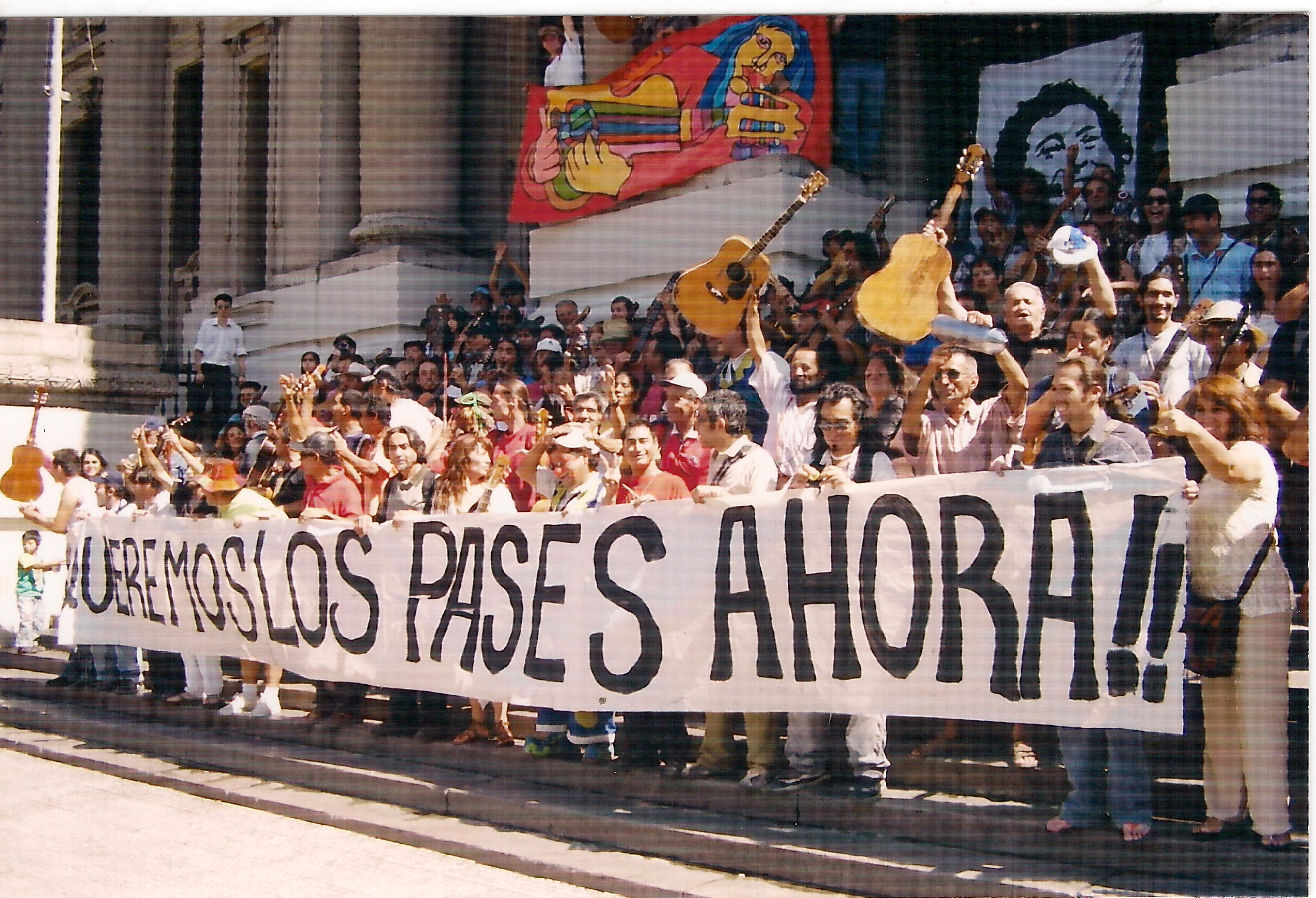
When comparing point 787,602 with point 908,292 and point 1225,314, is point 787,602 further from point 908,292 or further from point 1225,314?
point 1225,314

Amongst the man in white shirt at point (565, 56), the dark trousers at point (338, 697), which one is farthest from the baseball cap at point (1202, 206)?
the man in white shirt at point (565, 56)

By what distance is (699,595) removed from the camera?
5551mm

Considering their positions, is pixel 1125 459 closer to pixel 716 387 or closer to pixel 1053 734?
pixel 1053 734

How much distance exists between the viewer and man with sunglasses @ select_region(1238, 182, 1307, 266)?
6.51 meters

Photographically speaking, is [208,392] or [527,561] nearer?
[527,561]

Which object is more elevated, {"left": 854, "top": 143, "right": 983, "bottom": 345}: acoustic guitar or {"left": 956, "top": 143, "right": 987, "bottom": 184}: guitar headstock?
{"left": 956, "top": 143, "right": 987, "bottom": 184}: guitar headstock

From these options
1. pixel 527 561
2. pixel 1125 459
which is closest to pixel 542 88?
pixel 527 561

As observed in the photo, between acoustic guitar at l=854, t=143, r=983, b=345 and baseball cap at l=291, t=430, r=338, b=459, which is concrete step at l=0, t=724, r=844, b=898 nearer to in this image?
baseball cap at l=291, t=430, r=338, b=459

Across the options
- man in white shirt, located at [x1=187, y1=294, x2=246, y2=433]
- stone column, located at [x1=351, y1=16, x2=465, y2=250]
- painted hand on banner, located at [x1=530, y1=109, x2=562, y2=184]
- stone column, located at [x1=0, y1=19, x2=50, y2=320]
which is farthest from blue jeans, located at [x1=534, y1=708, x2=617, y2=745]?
stone column, located at [x1=0, y1=19, x2=50, y2=320]

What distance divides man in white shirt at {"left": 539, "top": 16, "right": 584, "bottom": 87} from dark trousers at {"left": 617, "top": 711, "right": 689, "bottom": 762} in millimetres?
7552

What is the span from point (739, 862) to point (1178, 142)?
5184 millimetres

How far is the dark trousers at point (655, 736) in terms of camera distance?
588 cm

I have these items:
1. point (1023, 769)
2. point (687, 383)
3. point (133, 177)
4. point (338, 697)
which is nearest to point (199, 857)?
point (338, 697)

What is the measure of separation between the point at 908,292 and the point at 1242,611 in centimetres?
240
